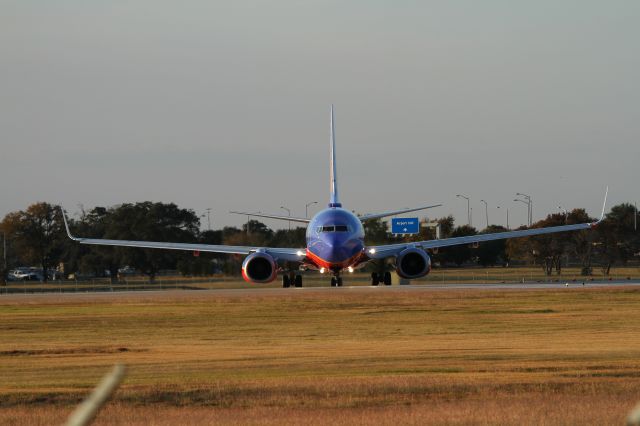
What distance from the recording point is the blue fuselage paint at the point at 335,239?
6197cm

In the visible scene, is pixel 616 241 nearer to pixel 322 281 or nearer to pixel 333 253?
pixel 322 281

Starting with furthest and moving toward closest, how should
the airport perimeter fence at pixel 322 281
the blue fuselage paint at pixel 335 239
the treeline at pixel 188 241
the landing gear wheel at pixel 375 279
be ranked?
the treeline at pixel 188 241 < the airport perimeter fence at pixel 322 281 < the landing gear wheel at pixel 375 279 < the blue fuselage paint at pixel 335 239

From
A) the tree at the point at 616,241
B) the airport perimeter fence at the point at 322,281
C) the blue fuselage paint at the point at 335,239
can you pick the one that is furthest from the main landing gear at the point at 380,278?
the tree at the point at 616,241

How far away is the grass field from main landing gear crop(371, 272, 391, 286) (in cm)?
1827

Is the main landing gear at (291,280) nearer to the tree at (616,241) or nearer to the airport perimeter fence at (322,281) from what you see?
the airport perimeter fence at (322,281)

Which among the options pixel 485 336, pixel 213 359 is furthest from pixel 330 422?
pixel 485 336

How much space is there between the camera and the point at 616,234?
12025 cm

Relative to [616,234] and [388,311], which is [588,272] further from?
[388,311]

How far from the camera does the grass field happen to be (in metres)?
19.7

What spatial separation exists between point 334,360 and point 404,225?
417 ft

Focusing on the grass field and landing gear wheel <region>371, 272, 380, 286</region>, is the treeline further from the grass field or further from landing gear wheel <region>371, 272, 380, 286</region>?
the grass field

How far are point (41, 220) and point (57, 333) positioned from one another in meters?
117

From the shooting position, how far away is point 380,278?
7238 cm

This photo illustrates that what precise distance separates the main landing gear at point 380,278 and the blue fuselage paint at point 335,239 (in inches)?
289
